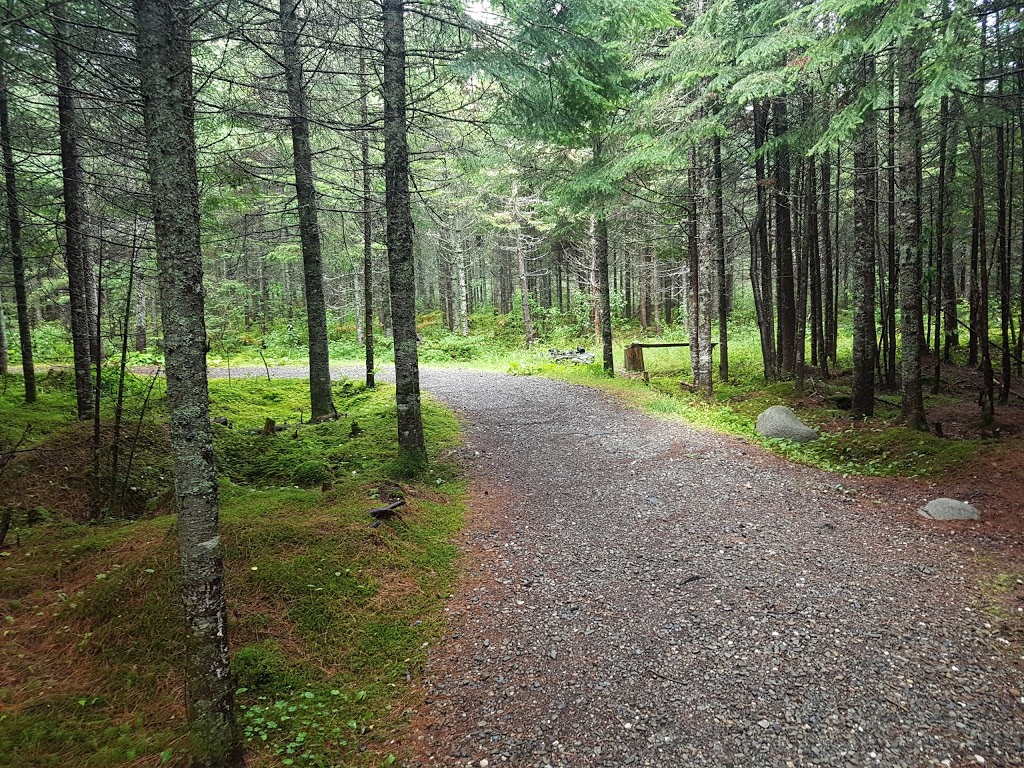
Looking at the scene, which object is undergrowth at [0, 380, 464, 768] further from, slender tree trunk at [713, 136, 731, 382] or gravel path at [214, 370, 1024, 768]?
slender tree trunk at [713, 136, 731, 382]

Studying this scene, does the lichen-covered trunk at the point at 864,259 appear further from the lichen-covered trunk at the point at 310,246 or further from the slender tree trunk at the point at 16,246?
the slender tree trunk at the point at 16,246

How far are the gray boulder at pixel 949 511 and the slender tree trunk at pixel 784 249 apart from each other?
8.21 meters

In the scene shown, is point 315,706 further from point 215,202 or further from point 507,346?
point 507,346

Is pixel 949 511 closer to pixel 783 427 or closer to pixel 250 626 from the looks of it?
pixel 783 427

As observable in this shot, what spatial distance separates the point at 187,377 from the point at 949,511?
7978mm

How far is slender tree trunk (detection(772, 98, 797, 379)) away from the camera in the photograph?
487 inches

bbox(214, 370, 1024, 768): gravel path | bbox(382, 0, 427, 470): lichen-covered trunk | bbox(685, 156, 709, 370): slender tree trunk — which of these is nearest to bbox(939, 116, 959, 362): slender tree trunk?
bbox(685, 156, 709, 370): slender tree trunk

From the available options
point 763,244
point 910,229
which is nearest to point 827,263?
point 763,244

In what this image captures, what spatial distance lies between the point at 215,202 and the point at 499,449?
690 centimetres

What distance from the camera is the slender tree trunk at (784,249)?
12.4 m

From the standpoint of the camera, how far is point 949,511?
6.01 metres

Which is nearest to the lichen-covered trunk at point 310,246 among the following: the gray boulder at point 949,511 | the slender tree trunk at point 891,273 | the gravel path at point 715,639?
the gravel path at point 715,639

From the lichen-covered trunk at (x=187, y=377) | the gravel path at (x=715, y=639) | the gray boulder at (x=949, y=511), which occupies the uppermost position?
the lichen-covered trunk at (x=187, y=377)

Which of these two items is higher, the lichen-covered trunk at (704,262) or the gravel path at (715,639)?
the lichen-covered trunk at (704,262)
